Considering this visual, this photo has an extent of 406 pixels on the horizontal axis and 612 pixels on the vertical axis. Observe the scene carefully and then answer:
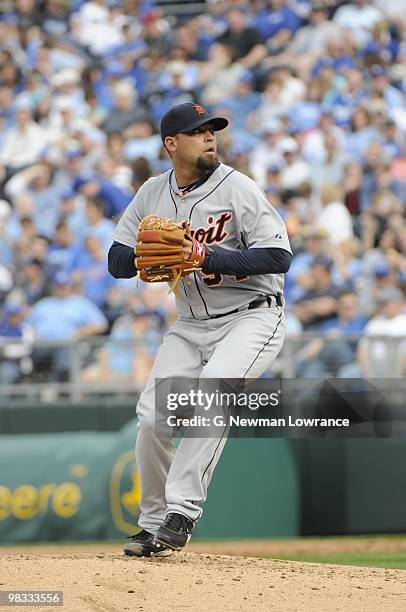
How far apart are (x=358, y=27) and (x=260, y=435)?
655 cm

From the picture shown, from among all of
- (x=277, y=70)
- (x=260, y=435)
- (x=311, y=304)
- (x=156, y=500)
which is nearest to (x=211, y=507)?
(x=260, y=435)

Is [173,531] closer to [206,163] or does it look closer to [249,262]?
[249,262]

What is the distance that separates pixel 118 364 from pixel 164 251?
186 inches

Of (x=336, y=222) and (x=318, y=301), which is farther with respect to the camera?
(x=336, y=222)

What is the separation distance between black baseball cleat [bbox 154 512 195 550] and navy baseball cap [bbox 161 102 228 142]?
1.81 metres

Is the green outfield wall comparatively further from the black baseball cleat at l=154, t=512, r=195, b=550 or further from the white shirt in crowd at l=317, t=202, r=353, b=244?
the black baseball cleat at l=154, t=512, r=195, b=550

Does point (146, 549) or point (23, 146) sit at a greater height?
point (23, 146)

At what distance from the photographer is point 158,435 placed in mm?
5633

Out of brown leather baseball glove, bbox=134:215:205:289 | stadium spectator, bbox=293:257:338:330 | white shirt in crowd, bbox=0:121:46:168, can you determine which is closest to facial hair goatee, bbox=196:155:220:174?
brown leather baseball glove, bbox=134:215:205:289

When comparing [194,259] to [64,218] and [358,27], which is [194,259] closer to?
[64,218]

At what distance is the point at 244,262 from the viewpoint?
5.47 metres

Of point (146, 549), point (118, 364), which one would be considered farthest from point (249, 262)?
point (118, 364)

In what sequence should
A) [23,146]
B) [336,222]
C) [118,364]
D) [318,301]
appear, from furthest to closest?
[23,146], [336,222], [318,301], [118,364]

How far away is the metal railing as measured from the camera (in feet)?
31.0
